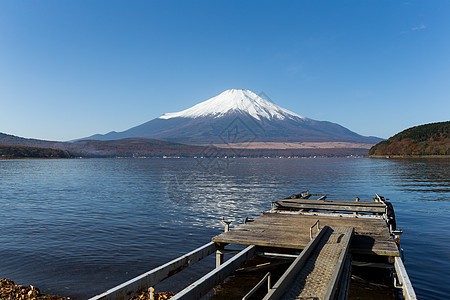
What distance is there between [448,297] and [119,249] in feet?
42.7

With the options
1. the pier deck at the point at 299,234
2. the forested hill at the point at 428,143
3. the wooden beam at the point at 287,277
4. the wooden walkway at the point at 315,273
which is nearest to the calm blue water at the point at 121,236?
the pier deck at the point at 299,234

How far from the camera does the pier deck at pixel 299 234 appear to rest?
1081cm

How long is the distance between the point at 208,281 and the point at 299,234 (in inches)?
205

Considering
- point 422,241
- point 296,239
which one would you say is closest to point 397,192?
point 422,241

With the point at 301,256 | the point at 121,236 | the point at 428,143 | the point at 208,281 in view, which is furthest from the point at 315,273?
the point at 428,143

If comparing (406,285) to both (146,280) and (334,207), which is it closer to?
(146,280)

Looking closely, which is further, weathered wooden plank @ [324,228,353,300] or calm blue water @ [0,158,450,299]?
calm blue water @ [0,158,450,299]

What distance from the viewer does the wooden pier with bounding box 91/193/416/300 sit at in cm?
713

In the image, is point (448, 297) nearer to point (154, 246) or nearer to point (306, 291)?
point (306, 291)

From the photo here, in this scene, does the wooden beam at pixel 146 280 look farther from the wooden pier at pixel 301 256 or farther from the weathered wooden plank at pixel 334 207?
the weathered wooden plank at pixel 334 207

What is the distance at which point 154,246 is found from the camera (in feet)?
52.3

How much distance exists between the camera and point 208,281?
8.22 m

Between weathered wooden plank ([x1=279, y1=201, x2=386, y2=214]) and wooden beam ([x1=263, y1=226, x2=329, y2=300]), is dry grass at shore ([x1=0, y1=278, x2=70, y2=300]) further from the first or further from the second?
weathered wooden plank ([x1=279, y1=201, x2=386, y2=214])

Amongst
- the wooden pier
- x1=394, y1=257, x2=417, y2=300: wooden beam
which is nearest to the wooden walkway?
the wooden pier
